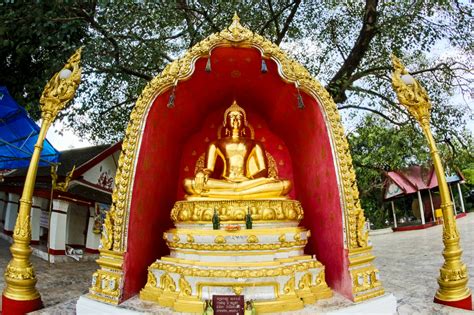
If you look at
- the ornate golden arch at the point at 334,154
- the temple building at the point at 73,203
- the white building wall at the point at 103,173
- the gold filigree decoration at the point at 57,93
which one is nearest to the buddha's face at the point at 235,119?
the ornate golden arch at the point at 334,154

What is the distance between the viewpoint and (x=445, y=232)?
4.64 metres

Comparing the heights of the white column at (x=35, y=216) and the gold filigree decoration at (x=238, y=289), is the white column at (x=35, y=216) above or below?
above

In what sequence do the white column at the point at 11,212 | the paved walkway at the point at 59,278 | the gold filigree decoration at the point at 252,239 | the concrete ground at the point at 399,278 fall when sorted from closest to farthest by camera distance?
the gold filigree decoration at the point at 252,239 < the concrete ground at the point at 399,278 < the paved walkway at the point at 59,278 < the white column at the point at 11,212

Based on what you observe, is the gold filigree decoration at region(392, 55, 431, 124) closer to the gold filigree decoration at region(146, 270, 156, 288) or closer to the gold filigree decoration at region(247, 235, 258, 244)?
the gold filigree decoration at region(247, 235, 258, 244)

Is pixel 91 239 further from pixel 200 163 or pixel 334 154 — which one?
pixel 334 154

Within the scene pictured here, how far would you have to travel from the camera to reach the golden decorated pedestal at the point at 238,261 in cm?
423

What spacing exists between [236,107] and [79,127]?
6.11 meters

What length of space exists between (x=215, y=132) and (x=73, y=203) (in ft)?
18.0

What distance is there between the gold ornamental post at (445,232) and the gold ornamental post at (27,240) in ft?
16.1

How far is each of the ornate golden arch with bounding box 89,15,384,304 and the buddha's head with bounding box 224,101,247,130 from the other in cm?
158

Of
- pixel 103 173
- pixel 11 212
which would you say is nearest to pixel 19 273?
pixel 103 173

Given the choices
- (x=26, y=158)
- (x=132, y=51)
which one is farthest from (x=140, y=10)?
(x=26, y=158)

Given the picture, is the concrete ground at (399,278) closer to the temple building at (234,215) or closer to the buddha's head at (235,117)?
the temple building at (234,215)

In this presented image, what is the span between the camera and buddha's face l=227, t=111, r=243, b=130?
239 inches
